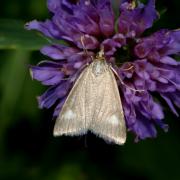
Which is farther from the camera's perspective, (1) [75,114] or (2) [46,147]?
(2) [46,147]

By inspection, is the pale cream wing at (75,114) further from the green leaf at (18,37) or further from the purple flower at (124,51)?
the green leaf at (18,37)

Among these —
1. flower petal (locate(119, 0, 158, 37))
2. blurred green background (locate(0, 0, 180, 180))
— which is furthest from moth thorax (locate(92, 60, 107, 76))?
blurred green background (locate(0, 0, 180, 180))

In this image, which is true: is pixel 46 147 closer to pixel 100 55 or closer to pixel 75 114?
pixel 75 114

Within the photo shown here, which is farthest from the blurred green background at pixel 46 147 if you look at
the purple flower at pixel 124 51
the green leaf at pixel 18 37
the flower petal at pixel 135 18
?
the flower petal at pixel 135 18

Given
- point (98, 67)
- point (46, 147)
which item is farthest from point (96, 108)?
point (46, 147)

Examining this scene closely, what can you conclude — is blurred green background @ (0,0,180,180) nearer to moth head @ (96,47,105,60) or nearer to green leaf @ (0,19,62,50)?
green leaf @ (0,19,62,50)

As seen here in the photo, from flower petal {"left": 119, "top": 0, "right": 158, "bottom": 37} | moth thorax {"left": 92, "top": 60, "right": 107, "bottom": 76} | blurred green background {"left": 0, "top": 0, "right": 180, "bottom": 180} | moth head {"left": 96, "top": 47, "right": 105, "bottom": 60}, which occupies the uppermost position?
flower petal {"left": 119, "top": 0, "right": 158, "bottom": 37}

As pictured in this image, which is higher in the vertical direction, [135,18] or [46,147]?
[135,18]
